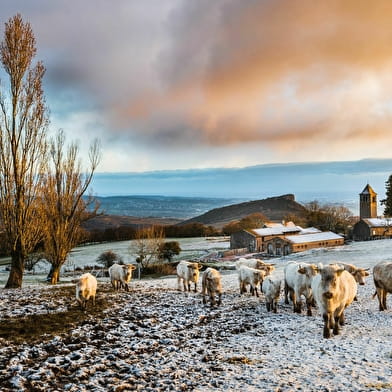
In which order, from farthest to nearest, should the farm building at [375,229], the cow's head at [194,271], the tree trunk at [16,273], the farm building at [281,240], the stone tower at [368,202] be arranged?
1. the stone tower at [368,202]
2. the farm building at [375,229]
3. the farm building at [281,240]
4. the tree trunk at [16,273]
5. the cow's head at [194,271]

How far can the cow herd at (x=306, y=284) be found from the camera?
1152 centimetres

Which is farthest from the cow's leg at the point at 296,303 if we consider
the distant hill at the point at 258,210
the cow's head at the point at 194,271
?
the distant hill at the point at 258,210

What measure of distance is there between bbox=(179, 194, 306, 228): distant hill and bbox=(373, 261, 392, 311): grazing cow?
10601cm

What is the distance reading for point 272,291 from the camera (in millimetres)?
14906

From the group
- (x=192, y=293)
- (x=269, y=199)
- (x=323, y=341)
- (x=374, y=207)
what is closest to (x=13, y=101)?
(x=192, y=293)

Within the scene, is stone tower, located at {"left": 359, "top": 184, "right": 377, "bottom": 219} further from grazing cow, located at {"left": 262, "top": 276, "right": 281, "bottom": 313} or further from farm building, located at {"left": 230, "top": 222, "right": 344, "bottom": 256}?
grazing cow, located at {"left": 262, "top": 276, "right": 281, "bottom": 313}

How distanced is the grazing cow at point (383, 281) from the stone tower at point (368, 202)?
8907cm

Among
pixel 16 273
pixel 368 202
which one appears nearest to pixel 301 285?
pixel 16 273

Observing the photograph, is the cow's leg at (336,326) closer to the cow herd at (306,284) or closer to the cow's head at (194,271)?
the cow herd at (306,284)

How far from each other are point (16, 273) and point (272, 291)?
56.1 feet

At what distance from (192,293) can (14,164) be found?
45.7 ft

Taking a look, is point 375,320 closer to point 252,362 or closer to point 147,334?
point 252,362

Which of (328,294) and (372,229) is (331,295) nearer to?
(328,294)

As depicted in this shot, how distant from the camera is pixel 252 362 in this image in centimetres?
922
